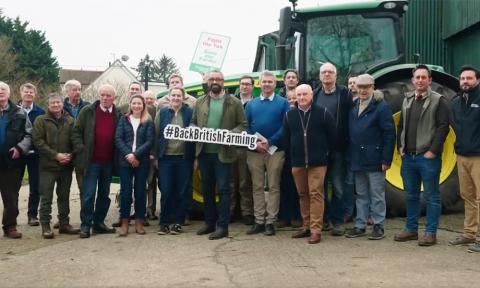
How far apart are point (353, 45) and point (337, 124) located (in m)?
1.92

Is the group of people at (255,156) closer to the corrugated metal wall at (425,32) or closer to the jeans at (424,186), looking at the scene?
the jeans at (424,186)

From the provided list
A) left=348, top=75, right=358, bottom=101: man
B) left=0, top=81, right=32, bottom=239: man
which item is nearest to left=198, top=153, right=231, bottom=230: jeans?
left=348, top=75, right=358, bottom=101: man

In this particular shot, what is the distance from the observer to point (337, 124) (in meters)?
6.82

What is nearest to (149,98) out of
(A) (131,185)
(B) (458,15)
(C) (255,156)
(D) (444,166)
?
(A) (131,185)

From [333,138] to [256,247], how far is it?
4.87 ft

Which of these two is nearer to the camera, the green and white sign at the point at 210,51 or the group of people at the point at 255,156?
the group of people at the point at 255,156

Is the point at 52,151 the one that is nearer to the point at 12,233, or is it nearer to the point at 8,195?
the point at 8,195

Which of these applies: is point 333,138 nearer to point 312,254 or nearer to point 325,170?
point 325,170

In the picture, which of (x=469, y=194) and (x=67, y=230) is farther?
(x=67, y=230)

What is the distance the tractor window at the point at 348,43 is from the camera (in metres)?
8.17

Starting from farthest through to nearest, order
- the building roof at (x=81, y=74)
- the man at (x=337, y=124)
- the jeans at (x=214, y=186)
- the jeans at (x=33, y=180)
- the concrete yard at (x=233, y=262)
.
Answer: the building roof at (x=81, y=74) → the jeans at (x=33, y=180) → the jeans at (x=214, y=186) → the man at (x=337, y=124) → the concrete yard at (x=233, y=262)

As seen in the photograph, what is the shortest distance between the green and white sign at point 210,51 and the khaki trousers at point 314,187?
5.96 m

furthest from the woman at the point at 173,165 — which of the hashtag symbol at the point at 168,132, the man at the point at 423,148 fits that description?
the man at the point at 423,148

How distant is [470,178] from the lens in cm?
631
